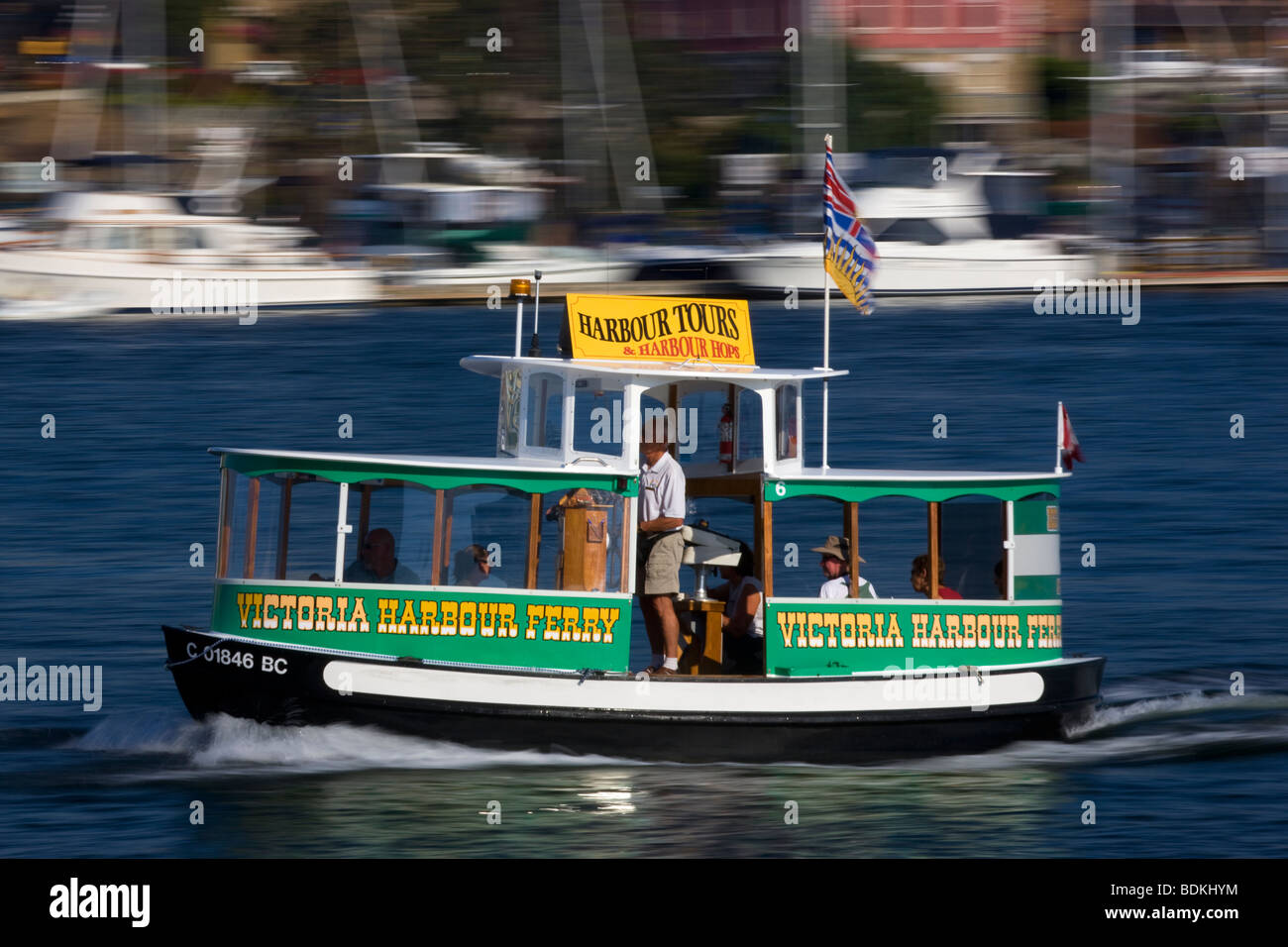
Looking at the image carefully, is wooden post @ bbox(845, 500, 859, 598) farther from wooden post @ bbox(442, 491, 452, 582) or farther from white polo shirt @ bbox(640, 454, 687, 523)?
wooden post @ bbox(442, 491, 452, 582)

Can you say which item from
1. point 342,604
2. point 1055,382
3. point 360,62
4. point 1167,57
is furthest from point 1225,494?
point 1167,57

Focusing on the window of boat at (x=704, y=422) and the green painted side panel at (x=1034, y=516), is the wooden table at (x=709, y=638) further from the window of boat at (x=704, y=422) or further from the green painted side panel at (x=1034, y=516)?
the green painted side panel at (x=1034, y=516)

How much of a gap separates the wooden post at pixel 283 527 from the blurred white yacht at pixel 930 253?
46613 mm

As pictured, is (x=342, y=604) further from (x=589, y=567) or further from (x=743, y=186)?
(x=743, y=186)

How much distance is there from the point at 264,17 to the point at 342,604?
75.7m

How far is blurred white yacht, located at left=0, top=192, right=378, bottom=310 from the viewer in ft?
182

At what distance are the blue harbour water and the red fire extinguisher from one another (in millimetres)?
1793

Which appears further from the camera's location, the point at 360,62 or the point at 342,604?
the point at 360,62

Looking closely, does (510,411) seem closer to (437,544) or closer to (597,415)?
(597,415)

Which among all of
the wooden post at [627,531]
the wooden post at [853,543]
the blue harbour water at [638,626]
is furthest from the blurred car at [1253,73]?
the wooden post at [627,531]

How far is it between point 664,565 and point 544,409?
1668 mm

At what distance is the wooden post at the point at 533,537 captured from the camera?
1382cm

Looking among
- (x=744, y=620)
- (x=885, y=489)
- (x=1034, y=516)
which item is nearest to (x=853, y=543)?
(x=885, y=489)

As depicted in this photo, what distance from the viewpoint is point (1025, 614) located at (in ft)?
49.1
